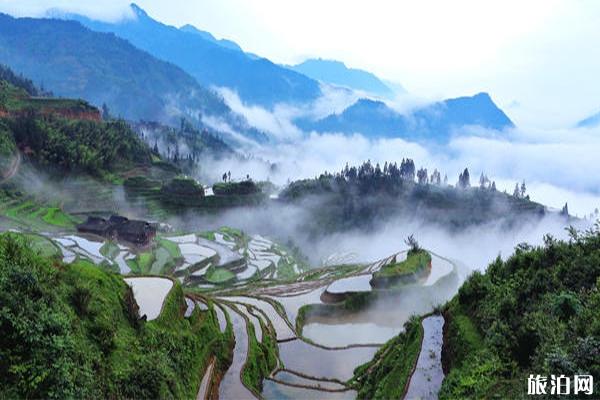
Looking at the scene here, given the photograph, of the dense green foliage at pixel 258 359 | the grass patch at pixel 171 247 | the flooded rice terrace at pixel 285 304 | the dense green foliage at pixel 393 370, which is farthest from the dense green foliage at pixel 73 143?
the dense green foliage at pixel 393 370

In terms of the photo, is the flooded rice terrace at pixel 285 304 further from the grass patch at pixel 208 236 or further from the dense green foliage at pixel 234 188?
the dense green foliage at pixel 234 188

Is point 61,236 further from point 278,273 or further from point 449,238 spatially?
point 449,238

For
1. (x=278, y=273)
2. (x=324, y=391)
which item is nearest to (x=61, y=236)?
(x=278, y=273)

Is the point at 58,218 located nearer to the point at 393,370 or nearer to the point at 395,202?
the point at 393,370

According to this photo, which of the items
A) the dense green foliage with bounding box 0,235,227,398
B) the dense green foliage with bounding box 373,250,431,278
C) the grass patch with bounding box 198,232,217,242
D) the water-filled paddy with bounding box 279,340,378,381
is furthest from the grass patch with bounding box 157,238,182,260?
the dense green foliage with bounding box 0,235,227,398

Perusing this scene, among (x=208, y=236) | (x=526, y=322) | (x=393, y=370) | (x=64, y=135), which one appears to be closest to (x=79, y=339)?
(x=393, y=370)
